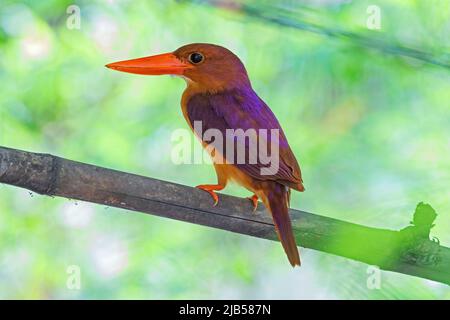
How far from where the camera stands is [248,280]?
7.97ft

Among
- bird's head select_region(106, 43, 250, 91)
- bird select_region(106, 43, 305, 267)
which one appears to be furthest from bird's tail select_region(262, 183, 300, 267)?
bird's head select_region(106, 43, 250, 91)

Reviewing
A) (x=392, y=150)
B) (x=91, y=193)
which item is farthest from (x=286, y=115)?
(x=91, y=193)

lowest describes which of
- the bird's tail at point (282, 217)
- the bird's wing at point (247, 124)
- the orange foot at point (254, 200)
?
the bird's tail at point (282, 217)

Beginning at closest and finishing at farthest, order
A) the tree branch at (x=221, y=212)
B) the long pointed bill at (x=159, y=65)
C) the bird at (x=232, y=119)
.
→ the tree branch at (x=221, y=212) < the bird at (x=232, y=119) < the long pointed bill at (x=159, y=65)

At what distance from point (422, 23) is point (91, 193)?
1.01m

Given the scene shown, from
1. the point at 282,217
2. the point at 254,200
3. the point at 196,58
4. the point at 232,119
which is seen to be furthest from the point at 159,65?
the point at 282,217

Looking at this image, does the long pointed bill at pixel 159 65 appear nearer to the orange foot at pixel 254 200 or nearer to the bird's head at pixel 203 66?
the bird's head at pixel 203 66

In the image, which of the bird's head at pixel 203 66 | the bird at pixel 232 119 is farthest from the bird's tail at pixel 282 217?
the bird's head at pixel 203 66

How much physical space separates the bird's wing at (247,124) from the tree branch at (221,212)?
0.09 m

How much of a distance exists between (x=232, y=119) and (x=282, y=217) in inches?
13.3

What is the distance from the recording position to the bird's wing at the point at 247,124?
1.88 metres
